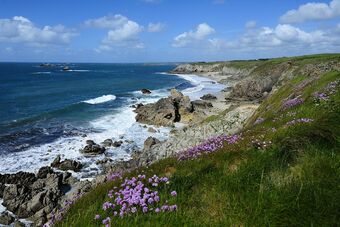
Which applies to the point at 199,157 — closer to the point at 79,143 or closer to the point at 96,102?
the point at 79,143

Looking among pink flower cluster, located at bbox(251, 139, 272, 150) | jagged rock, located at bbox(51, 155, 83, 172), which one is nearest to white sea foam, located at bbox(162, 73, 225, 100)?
jagged rock, located at bbox(51, 155, 83, 172)

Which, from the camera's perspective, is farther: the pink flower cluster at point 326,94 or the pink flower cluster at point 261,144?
the pink flower cluster at point 326,94

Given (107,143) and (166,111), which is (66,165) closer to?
(107,143)

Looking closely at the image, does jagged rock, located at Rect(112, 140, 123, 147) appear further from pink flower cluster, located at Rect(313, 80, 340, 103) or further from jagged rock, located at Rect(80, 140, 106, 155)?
pink flower cluster, located at Rect(313, 80, 340, 103)

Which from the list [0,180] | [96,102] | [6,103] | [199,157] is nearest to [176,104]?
[96,102]

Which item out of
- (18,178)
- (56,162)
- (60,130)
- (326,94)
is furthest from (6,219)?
(60,130)

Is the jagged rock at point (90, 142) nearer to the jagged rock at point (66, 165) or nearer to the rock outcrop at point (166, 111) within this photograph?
the jagged rock at point (66, 165)

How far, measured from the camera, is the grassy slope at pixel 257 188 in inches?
165

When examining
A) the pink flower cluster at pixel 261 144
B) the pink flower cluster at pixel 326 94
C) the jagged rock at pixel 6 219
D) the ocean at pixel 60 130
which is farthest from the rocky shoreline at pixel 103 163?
the pink flower cluster at pixel 326 94

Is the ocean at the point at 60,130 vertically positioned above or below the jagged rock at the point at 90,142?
below

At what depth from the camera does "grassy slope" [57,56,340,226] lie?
13.7 feet

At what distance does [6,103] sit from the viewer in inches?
2596

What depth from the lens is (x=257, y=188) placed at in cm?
505

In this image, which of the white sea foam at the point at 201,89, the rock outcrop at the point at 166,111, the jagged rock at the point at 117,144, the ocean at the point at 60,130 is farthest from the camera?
the white sea foam at the point at 201,89
